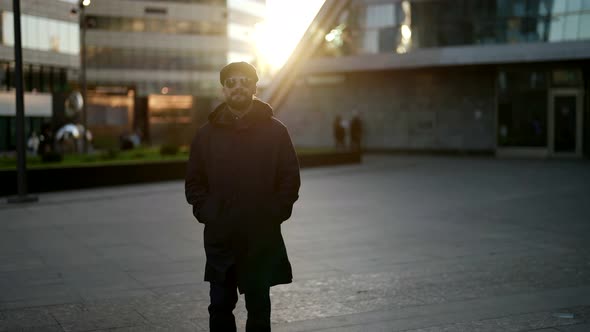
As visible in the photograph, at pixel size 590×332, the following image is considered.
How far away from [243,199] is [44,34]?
5020 cm

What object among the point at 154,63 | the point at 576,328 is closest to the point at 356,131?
the point at 576,328

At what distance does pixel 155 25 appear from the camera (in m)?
73.0

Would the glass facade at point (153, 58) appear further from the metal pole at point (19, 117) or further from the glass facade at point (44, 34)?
Answer: the metal pole at point (19, 117)

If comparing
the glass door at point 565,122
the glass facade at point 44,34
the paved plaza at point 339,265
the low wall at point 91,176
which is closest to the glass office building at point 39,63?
the glass facade at point 44,34

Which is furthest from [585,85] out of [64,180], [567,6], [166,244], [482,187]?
[166,244]

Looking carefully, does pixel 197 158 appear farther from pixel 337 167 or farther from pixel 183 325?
pixel 337 167

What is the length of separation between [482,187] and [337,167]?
9586 millimetres

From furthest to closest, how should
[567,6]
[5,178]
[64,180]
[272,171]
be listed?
[567,6]
[64,180]
[5,178]
[272,171]

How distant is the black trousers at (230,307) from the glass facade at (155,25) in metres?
67.6

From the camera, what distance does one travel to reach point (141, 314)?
21.7ft

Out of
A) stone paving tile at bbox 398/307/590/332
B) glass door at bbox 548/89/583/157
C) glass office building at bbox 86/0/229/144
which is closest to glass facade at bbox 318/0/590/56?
glass door at bbox 548/89/583/157

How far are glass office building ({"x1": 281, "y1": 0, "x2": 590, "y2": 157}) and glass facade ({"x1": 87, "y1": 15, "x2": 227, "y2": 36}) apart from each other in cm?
3354

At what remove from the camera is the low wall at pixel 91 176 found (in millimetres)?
18730

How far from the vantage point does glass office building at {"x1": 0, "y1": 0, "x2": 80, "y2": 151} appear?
4766cm
